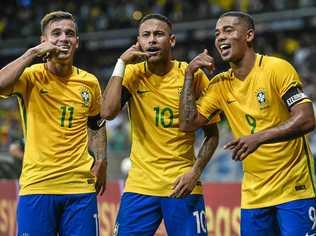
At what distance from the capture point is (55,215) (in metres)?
6.27

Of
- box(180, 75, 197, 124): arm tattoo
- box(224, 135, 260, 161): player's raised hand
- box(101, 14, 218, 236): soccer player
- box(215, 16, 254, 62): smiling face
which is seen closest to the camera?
box(224, 135, 260, 161): player's raised hand

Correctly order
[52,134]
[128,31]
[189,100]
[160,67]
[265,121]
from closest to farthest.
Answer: [265,121] → [189,100] → [52,134] → [160,67] → [128,31]

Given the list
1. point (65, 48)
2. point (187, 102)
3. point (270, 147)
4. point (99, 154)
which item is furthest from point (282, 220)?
point (65, 48)

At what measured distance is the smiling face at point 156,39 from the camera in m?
6.39

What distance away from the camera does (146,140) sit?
21.1 ft

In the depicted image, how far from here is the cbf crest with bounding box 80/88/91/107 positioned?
21.4 ft

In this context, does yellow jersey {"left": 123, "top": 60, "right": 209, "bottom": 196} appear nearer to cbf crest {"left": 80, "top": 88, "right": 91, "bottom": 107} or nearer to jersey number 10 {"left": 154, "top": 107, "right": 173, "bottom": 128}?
jersey number 10 {"left": 154, "top": 107, "right": 173, "bottom": 128}

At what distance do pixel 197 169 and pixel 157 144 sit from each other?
0.37 m

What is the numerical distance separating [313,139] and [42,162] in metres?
7.37

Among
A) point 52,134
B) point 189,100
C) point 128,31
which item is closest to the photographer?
point 189,100

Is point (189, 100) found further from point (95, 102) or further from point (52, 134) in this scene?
point (52, 134)

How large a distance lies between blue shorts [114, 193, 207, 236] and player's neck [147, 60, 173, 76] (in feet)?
3.29

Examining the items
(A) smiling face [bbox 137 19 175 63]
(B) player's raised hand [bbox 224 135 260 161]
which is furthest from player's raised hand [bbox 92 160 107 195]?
(B) player's raised hand [bbox 224 135 260 161]

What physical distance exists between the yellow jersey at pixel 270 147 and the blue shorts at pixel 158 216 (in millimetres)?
477
